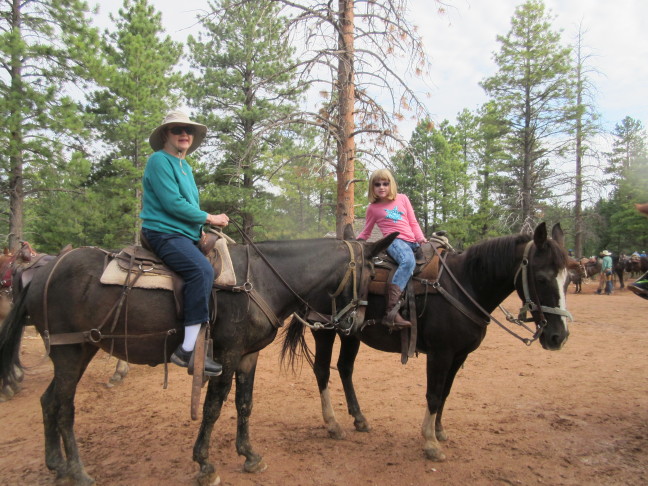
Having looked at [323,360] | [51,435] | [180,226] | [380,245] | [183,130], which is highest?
[183,130]

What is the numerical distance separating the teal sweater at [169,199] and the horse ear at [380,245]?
4.76ft

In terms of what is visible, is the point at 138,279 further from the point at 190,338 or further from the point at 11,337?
the point at 11,337

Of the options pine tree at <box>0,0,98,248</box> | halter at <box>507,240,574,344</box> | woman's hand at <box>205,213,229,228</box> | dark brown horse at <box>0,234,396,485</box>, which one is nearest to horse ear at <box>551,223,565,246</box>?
halter at <box>507,240,574,344</box>

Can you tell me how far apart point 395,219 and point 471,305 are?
115 cm

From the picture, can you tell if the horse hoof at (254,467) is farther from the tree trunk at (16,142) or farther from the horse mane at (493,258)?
the tree trunk at (16,142)

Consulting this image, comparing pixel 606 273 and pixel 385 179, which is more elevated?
pixel 385 179

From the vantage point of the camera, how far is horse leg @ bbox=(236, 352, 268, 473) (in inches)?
137

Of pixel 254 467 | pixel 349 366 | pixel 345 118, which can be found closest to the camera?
pixel 254 467

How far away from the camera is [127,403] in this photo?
5328 mm

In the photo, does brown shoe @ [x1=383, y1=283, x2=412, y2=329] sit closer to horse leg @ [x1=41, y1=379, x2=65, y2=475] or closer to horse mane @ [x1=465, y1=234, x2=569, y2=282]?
horse mane @ [x1=465, y1=234, x2=569, y2=282]

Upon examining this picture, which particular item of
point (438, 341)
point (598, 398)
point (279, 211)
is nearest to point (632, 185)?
point (279, 211)

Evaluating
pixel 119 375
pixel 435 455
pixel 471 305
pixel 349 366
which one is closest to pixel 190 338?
pixel 349 366

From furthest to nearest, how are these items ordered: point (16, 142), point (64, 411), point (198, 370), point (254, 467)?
point (16, 142) < point (254, 467) < point (64, 411) < point (198, 370)

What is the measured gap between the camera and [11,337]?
11.0 feet
